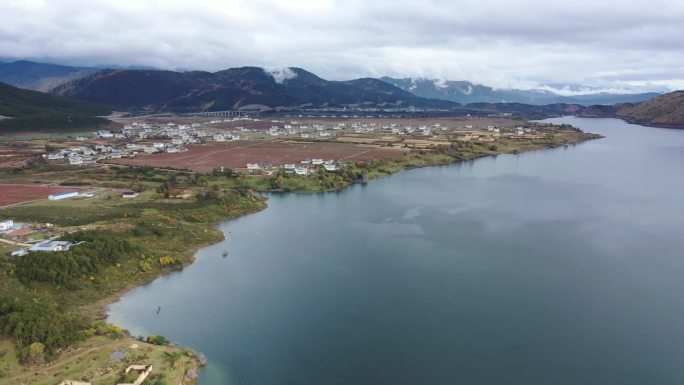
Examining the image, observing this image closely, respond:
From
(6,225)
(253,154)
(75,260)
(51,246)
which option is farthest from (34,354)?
(253,154)

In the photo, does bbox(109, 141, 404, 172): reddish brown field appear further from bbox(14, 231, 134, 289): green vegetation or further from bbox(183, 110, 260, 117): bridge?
bbox(183, 110, 260, 117): bridge

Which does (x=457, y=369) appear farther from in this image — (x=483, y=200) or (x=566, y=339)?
(x=483, y=200)

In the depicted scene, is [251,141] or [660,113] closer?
[251,141]

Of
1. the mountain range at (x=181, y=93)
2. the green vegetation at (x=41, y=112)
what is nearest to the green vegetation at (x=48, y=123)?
the green vegetation at (x=41, y=112)

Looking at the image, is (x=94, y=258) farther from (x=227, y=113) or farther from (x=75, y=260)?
(x=227, y=113)

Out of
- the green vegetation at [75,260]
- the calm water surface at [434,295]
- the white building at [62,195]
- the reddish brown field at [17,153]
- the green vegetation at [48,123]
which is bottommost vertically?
the calm water surface at [434,295]

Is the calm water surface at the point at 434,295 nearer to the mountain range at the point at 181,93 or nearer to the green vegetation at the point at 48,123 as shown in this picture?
the green vegetation at the point at 48,123
